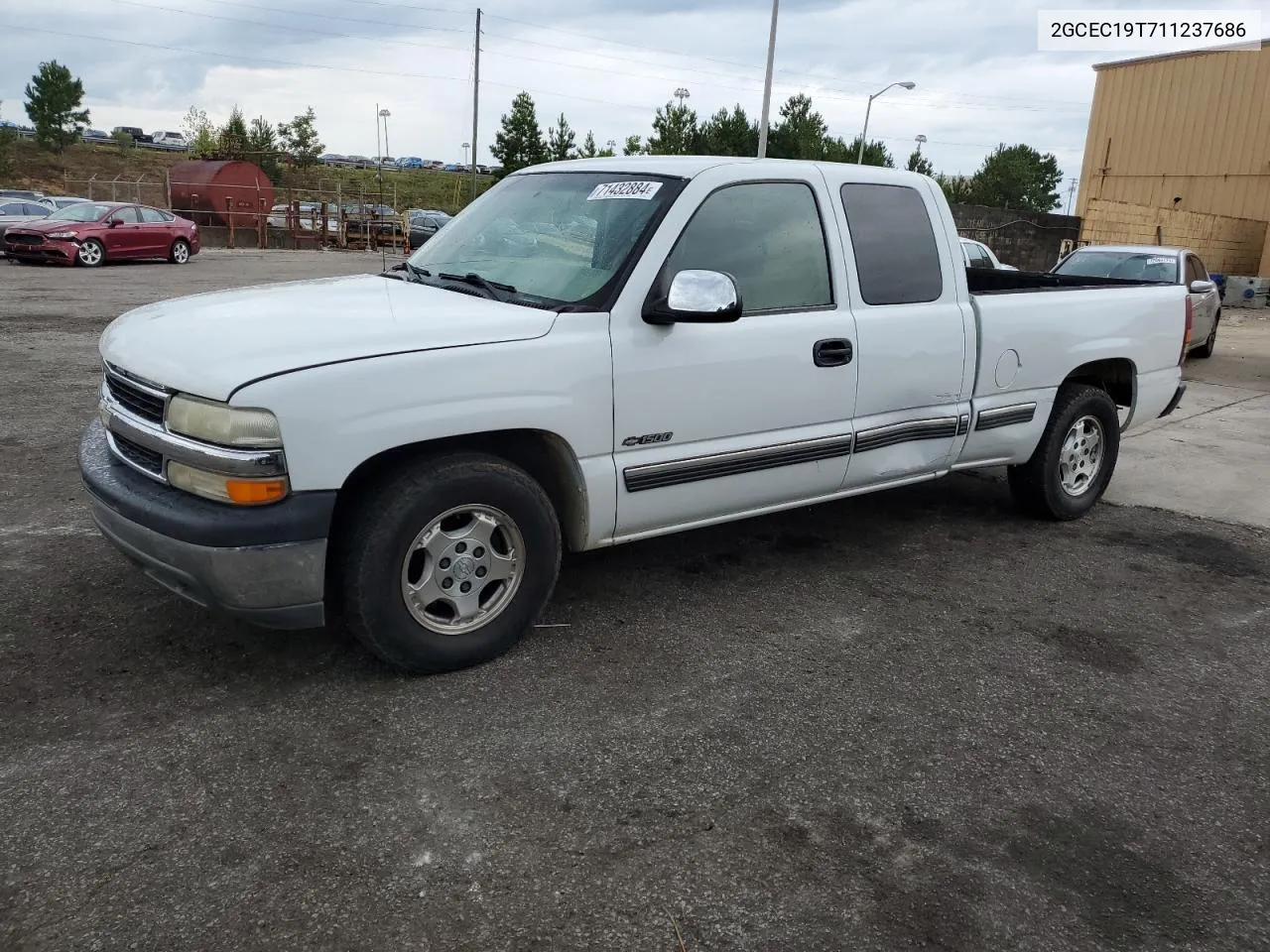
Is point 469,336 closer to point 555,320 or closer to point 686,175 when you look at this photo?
point 555,320

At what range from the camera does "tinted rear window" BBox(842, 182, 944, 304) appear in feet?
14.6

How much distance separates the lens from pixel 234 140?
5325 cm

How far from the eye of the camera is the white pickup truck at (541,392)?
3.12 metres

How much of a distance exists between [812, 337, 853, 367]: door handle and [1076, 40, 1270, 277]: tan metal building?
2522cm

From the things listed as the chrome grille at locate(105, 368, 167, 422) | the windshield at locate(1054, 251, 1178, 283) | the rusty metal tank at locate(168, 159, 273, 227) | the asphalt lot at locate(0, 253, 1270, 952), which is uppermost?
the rusty metal tank at locate(168, 159, 273, 227)

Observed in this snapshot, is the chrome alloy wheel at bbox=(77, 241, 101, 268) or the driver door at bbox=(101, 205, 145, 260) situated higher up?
the driver door at bbox=(101, 205, 145, 260)

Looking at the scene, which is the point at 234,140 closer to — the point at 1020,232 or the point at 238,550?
the point at 1020,232

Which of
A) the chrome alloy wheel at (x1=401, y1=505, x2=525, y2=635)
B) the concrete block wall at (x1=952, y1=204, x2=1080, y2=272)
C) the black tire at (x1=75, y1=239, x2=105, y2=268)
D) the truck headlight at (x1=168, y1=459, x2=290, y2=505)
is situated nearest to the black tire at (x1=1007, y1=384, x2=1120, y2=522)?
the chrome alloy wheel at (x1=401, y1=505, x2=525, y2=635)

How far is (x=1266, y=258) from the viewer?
27.9m

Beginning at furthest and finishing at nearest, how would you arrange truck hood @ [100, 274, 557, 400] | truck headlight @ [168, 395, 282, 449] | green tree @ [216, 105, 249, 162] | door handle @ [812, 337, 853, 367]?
green tree @ [216, 105, 249, 162] → door handle @ [812, 337, 853, 367] → truck hood @ [100, 274, 557, 400] → truck headlight @ [168, 395, 282, 449]

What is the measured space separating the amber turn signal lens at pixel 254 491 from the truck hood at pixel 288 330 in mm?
269

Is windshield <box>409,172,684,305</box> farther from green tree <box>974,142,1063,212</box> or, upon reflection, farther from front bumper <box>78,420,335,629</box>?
green tree <box>974,142,1063,212</box>

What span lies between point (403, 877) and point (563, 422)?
1.62 metres

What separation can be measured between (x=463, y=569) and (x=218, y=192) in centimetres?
3453
